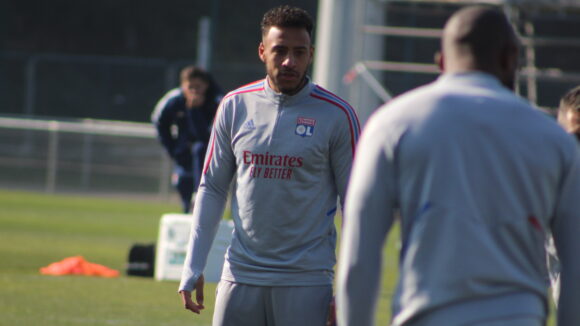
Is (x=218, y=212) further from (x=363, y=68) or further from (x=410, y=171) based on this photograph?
(x=363, y=68)

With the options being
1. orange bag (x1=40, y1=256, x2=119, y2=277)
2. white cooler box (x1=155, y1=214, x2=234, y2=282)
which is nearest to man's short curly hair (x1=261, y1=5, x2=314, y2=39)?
white cooler box (x1=155, y1=214, x2=234, y2=282)

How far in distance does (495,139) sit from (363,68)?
14.4 meters

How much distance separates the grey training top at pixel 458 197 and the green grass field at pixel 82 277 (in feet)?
19.9

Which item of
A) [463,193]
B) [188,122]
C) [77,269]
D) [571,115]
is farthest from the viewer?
[188,122]

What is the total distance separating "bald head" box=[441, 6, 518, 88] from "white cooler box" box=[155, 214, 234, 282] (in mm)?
6900

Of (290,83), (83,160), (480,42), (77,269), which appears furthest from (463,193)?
(83,160)

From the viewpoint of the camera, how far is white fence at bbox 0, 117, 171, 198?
89.0ft

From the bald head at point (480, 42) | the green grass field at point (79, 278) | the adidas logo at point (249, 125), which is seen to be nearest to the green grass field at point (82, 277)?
the green grass field at point (79, 278)

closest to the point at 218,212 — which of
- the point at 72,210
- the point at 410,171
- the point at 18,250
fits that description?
the point at 410,171

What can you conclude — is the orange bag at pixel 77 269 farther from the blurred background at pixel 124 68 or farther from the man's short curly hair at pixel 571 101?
the blurred background at pixel 124 68

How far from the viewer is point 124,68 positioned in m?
39.1

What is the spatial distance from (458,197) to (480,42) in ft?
1.40

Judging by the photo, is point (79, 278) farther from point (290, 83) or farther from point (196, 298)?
point (290, 83)

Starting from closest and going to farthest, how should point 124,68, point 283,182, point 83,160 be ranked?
point 283,182
point 83,160
point 124,68
